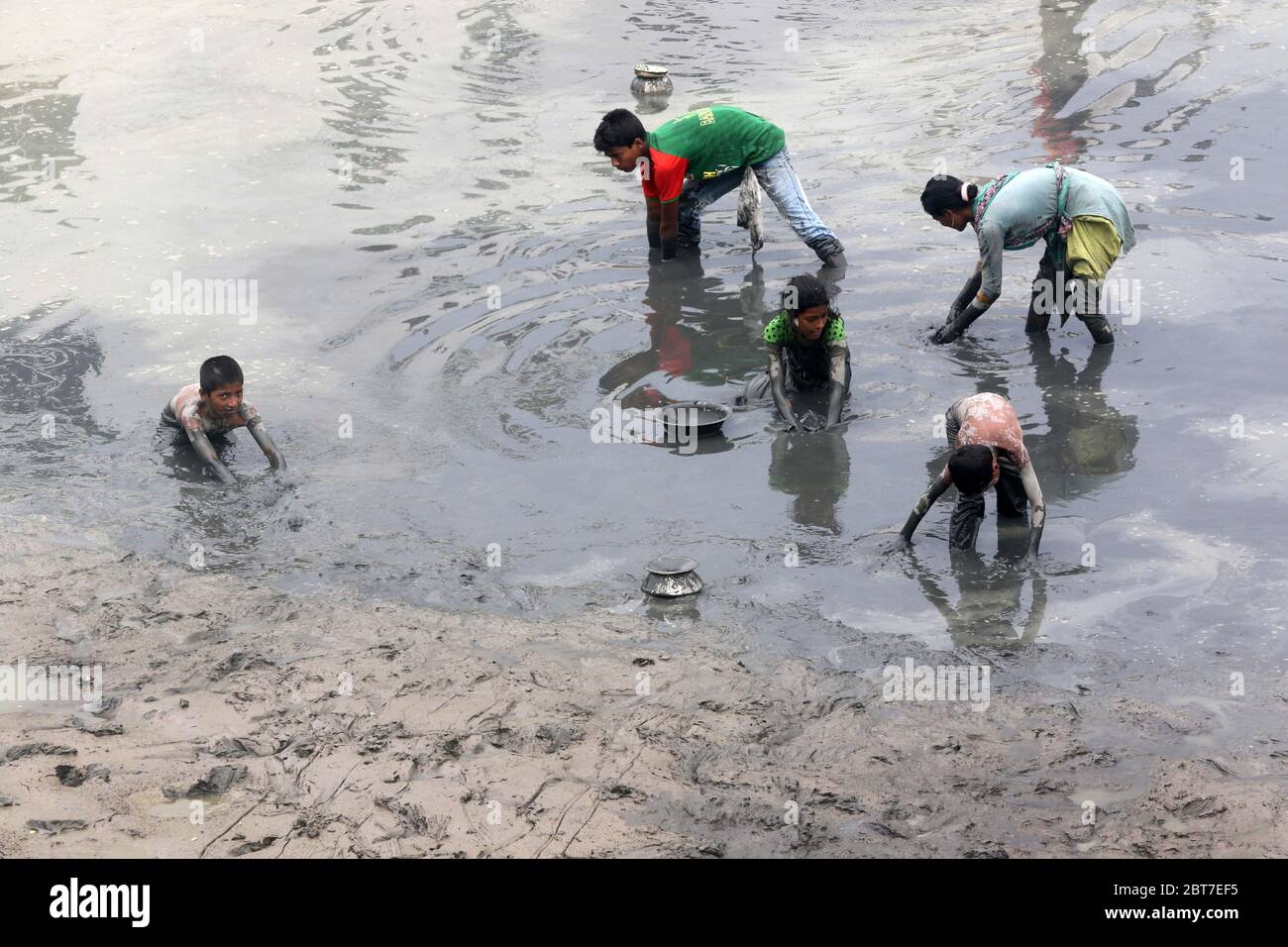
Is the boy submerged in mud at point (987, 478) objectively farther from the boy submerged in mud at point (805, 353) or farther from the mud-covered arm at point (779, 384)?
the mud-covered arm at point (779, 384)

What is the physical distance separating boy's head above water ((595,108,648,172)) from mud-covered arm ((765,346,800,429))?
7.03 feet

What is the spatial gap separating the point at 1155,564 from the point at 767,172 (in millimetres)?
4911

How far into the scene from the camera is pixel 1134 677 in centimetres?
536

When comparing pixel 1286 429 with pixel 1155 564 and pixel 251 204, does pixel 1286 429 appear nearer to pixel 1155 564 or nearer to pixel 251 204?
pixel 1155 564

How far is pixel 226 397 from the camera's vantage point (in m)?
7.23

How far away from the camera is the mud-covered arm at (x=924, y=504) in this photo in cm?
618

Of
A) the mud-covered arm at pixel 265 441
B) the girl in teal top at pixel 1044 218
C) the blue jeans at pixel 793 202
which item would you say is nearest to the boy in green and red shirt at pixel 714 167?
the blue jeans at pixel 793 202

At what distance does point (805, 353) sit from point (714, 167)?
2.50m

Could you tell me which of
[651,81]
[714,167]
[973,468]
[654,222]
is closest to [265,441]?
[973,468]

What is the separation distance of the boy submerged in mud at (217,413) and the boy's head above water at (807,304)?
10.1ft

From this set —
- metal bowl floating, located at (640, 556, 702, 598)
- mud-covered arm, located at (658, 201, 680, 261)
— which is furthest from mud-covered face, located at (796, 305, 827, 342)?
mud-covered arm, located at (658, 201, 680, 261)

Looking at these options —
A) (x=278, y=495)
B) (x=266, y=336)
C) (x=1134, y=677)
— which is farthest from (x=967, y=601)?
(x=266, y=336)

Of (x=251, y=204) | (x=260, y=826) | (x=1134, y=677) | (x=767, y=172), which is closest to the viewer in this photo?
(x=260, y=826)

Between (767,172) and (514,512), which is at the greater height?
(767,172)
